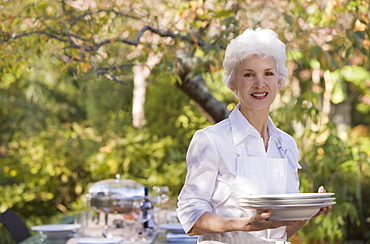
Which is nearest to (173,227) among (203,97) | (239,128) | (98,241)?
(98,241)

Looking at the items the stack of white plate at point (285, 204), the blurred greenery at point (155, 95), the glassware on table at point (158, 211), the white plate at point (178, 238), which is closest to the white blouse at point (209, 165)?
the stack of white plate at point (285, 204)

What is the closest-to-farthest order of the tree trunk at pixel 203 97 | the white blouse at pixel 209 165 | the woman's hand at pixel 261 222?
the woman's hand at pixel 261 222, the white blouse at pixel 209 165, the tree trunk at pixel 203 97

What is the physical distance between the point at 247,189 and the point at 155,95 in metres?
6.47

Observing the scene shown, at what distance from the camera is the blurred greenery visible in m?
4.19

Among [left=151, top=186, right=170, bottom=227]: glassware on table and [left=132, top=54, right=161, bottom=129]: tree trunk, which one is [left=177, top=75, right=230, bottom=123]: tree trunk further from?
[left=132, top=54, right=161, bottom=129]: tree trunk

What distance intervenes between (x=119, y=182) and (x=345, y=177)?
7.06 feet

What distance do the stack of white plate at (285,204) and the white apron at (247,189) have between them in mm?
121

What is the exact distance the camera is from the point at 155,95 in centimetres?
852

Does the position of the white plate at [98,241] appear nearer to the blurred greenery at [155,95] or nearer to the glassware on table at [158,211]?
the glassware on table at [158,211]

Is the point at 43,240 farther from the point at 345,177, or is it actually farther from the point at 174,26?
the point at 345,177

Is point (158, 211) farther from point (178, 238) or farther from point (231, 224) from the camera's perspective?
point (231, 224)

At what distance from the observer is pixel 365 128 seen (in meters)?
11.9

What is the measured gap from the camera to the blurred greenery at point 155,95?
13.8ft

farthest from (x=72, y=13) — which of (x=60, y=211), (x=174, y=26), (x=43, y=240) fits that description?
(x=60, y=211)
